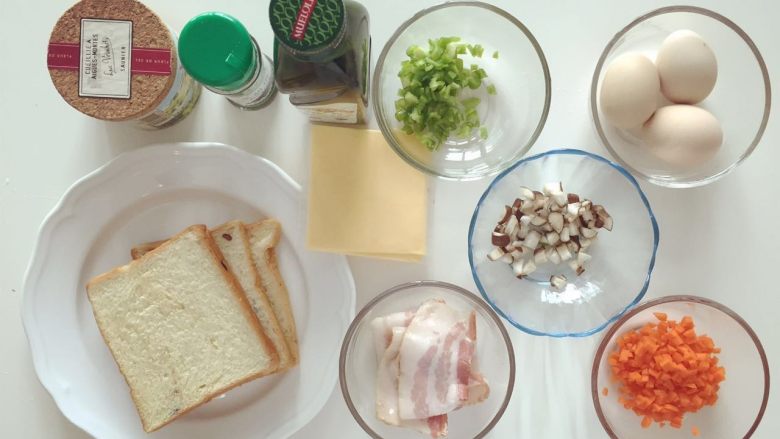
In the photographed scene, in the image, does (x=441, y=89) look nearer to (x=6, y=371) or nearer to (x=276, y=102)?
(x=276, y=102)

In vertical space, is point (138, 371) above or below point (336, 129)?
below

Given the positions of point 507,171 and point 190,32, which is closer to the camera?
point 190,32

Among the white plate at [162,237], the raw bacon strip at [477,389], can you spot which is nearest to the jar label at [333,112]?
the white plate at [162,237]

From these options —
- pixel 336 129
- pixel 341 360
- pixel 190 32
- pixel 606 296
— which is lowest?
pixel 341 360

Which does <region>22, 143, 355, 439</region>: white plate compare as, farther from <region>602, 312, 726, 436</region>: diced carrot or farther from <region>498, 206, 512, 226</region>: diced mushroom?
<region>602, 312, 726, 436</region>: diced carrot

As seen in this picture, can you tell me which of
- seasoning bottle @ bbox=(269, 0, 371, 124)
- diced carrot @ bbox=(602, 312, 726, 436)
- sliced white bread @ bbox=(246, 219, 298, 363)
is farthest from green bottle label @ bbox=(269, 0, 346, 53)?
diced carrot @ bbox=(602, 312, 726, 436)

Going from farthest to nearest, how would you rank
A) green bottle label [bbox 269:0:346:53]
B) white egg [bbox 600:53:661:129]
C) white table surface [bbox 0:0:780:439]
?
1. white table surface [bbox 0:0:780:439]
2. white egg [bbox 600:53:661:129]
3. green bottle label [bbox 269:0:346:53]

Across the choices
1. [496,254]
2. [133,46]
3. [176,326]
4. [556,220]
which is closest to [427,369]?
[496,254]

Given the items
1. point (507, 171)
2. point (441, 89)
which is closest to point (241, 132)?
point (441, 89)
